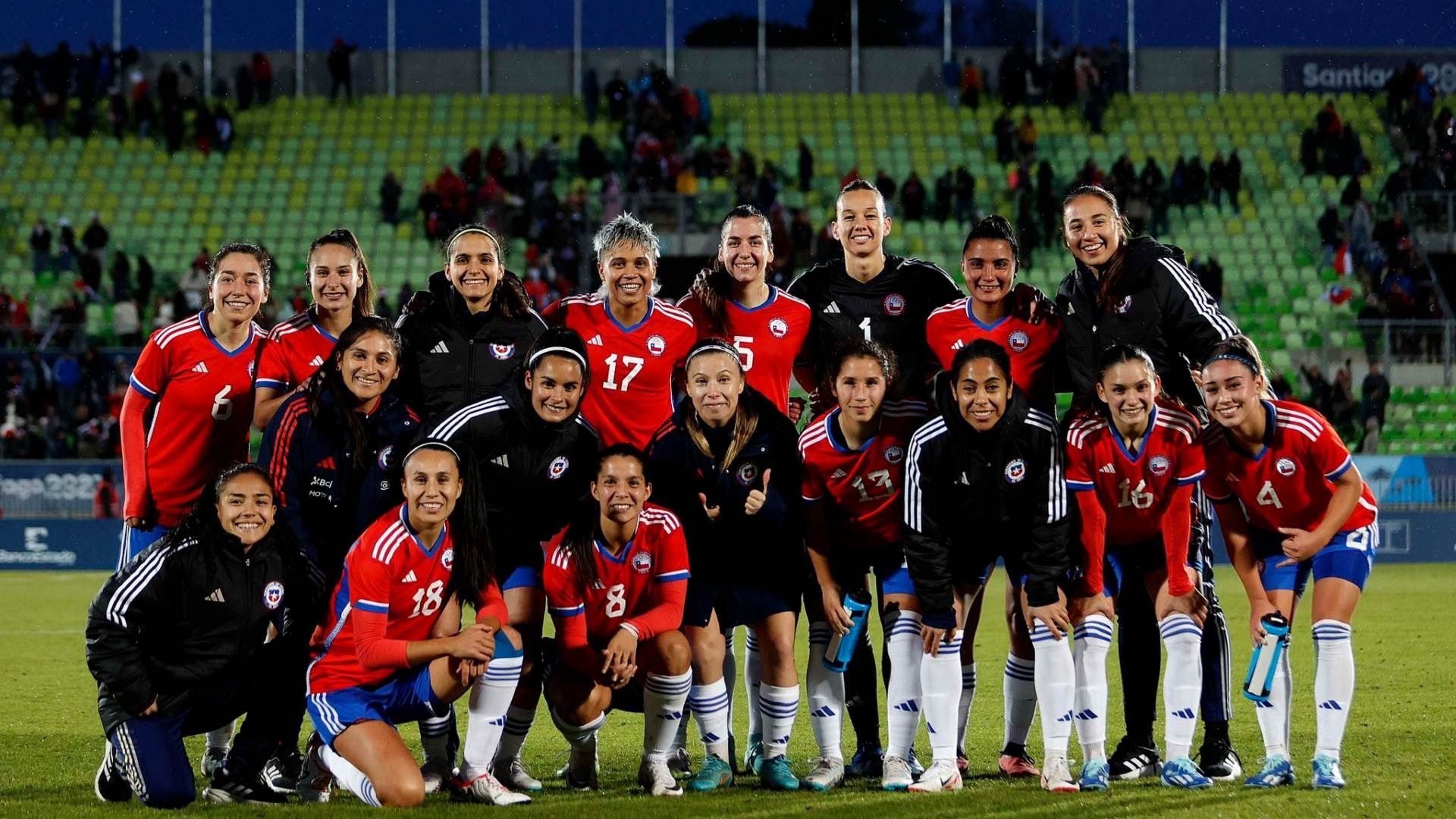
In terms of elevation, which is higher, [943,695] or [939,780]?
[943,695]

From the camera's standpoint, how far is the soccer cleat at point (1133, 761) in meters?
5.59

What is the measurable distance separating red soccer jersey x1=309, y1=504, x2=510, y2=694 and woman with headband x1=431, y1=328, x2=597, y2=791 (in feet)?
1.02

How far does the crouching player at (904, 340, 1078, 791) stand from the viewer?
5293 mm

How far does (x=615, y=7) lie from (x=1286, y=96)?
489 inches

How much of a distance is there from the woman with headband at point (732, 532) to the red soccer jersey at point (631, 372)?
46 centimetres

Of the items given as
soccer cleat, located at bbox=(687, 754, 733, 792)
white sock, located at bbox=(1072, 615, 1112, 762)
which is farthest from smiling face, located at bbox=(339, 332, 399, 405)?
white sock, located at bbox=(1072, 615, 1112, 762)

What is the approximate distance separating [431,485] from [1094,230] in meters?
2.62

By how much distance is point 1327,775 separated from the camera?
17.2 ft

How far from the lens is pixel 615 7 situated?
97.3 ft

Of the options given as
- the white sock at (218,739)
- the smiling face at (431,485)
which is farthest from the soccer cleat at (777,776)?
the white sock at (218,739)

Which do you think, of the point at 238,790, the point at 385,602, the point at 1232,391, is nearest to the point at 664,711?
the point at 385,602

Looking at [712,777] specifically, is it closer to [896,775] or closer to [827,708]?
→ [827,708]

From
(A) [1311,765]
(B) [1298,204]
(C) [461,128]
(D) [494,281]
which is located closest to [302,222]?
(C) [461,128]

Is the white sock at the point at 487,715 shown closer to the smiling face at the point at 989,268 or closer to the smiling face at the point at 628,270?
the smiling face at the point at 628,270
